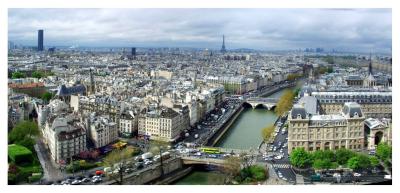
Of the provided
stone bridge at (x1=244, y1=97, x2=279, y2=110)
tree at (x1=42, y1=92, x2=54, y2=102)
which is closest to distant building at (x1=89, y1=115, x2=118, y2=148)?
tree at (x1=42, y1=92, x2=54, y2=102)

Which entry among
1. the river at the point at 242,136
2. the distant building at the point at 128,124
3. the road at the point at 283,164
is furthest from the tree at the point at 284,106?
the distant building at the point at 128,124

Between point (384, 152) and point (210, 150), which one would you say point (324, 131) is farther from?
point (210, 150)

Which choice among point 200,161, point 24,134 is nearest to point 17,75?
point 24,134

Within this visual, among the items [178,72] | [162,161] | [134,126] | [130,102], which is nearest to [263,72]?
[178,72]

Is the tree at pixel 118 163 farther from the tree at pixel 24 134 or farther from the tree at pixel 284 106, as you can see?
the tree at pixel 284 106

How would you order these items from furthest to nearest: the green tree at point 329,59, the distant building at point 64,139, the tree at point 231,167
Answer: the green tree at point 329,59 → the distant building at point 64,139 → the tree at point 231,167

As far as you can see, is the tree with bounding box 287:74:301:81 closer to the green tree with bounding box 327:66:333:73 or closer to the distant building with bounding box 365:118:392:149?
the green tree with bounding box 327:66:333:73
